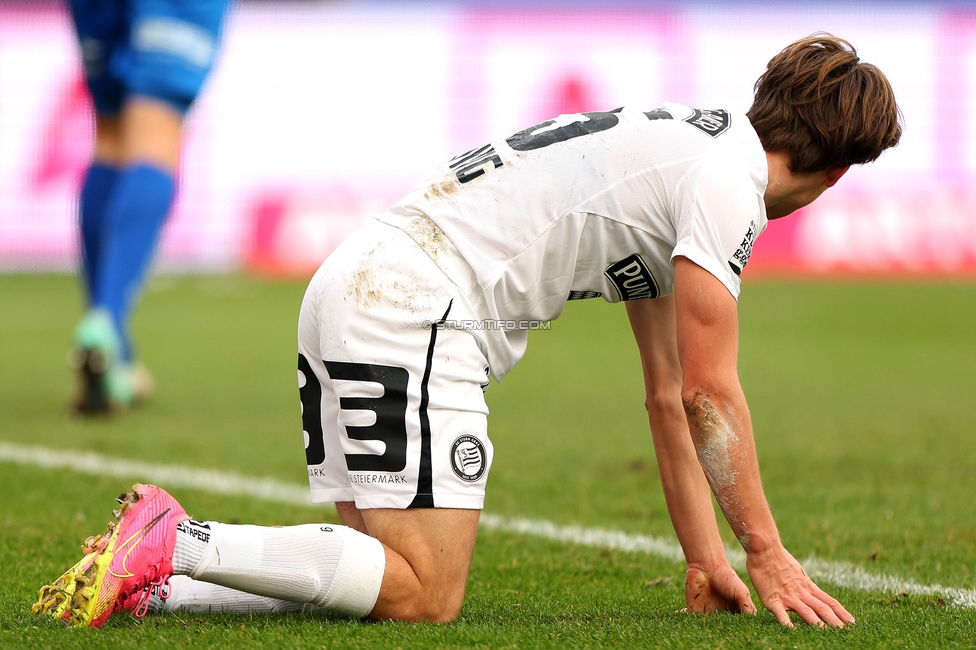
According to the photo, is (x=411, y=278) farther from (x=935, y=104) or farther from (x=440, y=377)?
(x=935, y=104)

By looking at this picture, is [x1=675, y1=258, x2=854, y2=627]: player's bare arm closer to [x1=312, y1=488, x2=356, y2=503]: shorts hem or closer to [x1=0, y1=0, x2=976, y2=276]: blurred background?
[x1=312, y1=488, x2=356, y2=503]: shorts hem

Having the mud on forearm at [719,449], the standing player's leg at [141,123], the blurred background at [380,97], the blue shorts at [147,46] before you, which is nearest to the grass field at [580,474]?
the mud on forearm at [719,449]

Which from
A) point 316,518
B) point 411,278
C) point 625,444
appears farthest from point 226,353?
point 411,278

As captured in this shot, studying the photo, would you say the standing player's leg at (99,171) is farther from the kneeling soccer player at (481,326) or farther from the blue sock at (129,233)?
the kneeling soccer player at (481,326)

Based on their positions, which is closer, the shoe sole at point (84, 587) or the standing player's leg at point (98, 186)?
the shoe sole at point (84, 587)

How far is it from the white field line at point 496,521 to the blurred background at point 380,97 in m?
10.9

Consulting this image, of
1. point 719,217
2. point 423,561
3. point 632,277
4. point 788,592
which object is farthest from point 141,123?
point 788,592

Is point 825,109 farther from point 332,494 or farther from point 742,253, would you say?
point 332,494

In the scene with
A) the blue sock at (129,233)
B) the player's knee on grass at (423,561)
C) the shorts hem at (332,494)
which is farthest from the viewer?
the blue sock at (129,233)

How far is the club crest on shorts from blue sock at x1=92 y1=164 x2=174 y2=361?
364 centimetres

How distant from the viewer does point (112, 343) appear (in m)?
5.63

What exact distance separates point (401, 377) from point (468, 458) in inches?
9.0

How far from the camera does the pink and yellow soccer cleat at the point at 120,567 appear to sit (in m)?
2.46

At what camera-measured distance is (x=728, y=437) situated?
2521mm
